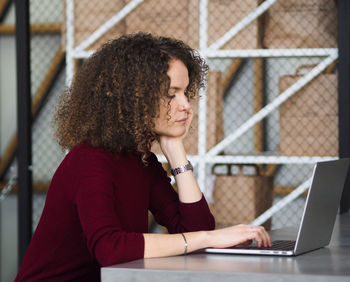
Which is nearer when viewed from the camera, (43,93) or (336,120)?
(336,120)

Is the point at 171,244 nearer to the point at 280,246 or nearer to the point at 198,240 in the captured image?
the point at 198,240

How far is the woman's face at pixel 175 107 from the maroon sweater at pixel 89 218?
0.37 feet

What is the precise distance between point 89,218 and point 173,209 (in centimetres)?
46

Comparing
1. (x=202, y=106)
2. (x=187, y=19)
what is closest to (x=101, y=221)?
(x=202, y=106)

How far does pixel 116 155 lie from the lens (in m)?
1.70

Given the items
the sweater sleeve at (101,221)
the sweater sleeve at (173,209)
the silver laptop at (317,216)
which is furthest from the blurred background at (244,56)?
the sweater sleeve at (101,221)

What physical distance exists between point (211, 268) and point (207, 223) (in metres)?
0.57

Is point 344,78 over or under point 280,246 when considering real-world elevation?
over

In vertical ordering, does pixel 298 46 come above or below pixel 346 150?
above

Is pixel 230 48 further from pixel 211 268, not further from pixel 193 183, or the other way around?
pixel 211 268

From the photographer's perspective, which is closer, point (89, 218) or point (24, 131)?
point (89, 218)

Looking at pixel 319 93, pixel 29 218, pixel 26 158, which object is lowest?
pixel 29 218

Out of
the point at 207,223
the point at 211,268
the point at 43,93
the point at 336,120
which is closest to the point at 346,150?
the point at 336,120

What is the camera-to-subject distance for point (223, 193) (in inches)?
147
